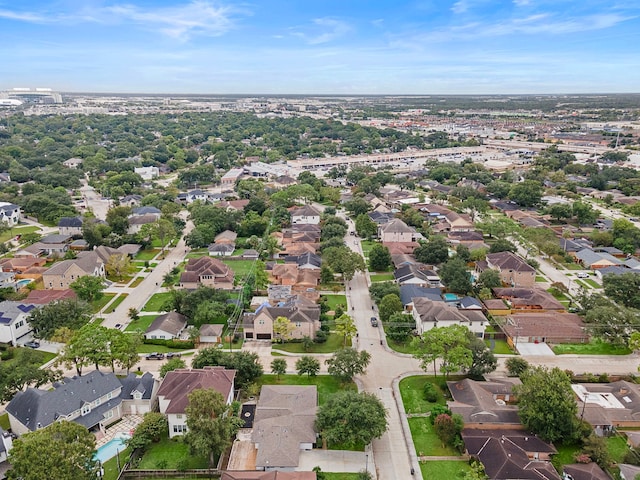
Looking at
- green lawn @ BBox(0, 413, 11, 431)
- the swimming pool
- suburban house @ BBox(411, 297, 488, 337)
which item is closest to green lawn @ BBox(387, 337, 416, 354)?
suburban house @ BBox(411, 297, 488, 337)

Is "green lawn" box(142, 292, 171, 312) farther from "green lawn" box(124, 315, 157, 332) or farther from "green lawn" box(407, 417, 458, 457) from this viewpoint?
"green lawn" box(407, 417, 458, 457)

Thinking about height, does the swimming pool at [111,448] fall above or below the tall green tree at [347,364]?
below

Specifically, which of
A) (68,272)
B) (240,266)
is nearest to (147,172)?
(240,266)

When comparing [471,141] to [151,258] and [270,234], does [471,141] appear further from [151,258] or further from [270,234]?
[151,258]

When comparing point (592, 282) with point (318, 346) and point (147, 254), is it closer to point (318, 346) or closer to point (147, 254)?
point (318, 346)

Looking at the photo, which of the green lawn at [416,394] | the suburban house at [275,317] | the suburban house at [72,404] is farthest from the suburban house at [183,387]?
A: the green lawn at [416,394]

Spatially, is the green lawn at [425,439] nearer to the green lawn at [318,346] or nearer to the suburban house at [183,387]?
the green lawn at [318,346]
